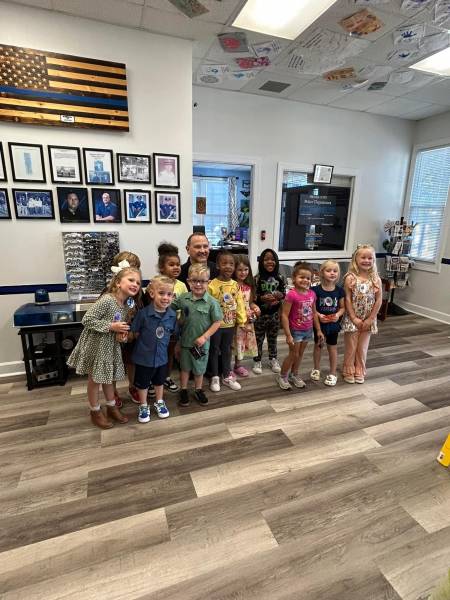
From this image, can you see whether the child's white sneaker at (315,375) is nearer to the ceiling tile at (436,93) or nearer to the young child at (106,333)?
the young child at (106,333)

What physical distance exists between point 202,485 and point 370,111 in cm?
524

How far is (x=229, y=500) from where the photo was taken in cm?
163

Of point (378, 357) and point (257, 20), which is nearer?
point (257, 20)

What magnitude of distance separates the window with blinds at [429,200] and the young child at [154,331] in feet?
15.1

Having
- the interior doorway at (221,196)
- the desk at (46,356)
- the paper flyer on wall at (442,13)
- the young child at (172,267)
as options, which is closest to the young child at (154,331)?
the young child at (172,267)

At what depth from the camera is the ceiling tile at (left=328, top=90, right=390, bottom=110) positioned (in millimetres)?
4020

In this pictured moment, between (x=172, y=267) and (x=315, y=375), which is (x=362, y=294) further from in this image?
(x=172, y=267)

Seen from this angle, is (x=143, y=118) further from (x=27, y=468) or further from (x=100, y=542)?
(x=100, y=542)

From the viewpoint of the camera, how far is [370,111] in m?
4.64

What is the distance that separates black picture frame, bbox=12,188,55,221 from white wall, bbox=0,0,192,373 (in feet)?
0.18

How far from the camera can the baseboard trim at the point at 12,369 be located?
2883 mm

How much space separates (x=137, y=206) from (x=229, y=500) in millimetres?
2463

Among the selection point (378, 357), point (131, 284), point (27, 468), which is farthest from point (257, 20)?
point (27, 468)

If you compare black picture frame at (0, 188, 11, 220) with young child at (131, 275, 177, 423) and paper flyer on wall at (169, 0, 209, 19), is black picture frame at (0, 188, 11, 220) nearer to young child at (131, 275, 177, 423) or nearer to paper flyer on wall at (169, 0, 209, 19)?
young child at (131, 275, 177, 423)
